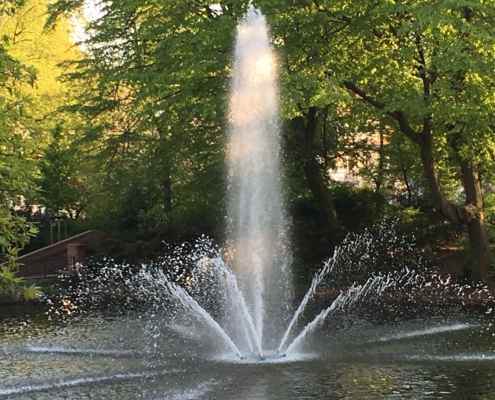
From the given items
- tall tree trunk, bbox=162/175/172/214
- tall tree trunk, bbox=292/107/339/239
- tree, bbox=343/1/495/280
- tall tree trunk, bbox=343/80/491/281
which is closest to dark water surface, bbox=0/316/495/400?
tree, bbox=343/1/495/280

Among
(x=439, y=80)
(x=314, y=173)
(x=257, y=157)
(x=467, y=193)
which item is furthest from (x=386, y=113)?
(x=257, y=157)

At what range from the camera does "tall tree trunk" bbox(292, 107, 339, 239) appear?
2369 centimetres

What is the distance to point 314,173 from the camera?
2430cm

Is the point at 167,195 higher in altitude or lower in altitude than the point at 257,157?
higher

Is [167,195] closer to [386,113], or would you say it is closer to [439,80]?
[386,113]

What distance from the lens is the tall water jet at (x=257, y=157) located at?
14.9 m

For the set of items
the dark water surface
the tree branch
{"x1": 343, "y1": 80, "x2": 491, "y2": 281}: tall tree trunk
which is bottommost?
the dark water surface

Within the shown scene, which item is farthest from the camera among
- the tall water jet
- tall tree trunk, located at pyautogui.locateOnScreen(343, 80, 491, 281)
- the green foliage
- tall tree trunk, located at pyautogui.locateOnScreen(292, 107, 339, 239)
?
the green foliage

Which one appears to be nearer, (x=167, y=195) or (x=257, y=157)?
(x=257, y=157)

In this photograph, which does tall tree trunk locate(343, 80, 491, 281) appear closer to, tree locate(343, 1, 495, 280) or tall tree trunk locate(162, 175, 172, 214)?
tree locate(343, 1, 495, 280)

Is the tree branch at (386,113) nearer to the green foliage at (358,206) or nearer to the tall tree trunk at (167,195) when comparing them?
the green foliage at (358,206)

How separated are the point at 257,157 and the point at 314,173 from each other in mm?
9218

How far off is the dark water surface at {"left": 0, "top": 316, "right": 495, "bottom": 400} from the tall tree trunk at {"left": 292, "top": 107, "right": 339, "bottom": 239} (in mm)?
8410

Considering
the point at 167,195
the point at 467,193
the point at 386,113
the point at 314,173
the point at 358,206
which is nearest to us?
the point at 386,113
